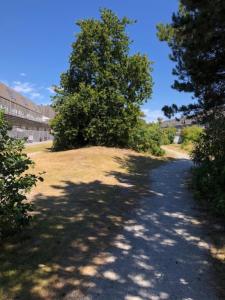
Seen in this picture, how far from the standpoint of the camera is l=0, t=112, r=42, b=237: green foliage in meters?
6.30

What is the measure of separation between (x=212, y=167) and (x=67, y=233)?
512 centimetres

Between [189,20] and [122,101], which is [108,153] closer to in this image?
[122,101]

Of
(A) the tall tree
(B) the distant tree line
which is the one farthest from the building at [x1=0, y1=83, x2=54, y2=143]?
(A) the tall tree

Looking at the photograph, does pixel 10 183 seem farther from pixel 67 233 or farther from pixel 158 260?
pixel 158 260

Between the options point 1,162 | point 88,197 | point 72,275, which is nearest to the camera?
point 72,275

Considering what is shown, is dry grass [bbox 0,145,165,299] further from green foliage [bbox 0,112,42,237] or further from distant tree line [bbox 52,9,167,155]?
distant tree line [bbox 52,9,167,155]

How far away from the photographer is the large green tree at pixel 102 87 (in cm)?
2353

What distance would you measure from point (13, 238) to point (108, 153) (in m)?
14.7

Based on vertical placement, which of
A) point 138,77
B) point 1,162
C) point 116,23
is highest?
point 116,23

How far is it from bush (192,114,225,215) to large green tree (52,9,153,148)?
1031 centimetres

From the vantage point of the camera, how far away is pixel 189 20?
11.3 m

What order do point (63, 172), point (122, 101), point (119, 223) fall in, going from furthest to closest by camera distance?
point (122, 101) < point (63, 172) < point (119, 223)

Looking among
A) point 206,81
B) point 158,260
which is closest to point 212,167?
point 206,81

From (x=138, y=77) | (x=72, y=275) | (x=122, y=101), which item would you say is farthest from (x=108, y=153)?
(x=72, y=275)
